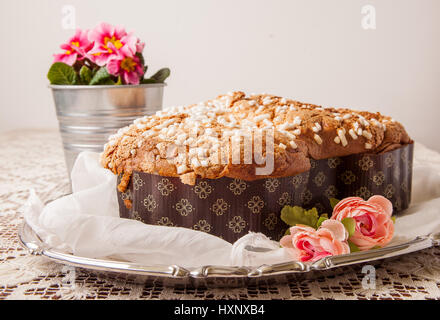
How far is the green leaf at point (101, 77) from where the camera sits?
1.36 m

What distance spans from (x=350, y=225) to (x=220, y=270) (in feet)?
0.76

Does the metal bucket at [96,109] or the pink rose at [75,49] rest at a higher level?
the pink rose at [75,49]

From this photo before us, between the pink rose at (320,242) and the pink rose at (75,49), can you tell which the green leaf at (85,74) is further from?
the pink rose at (320,242)

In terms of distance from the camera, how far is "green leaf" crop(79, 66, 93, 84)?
4.49 ft

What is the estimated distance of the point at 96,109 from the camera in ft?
4.50

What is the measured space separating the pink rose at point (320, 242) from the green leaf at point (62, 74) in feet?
2.88

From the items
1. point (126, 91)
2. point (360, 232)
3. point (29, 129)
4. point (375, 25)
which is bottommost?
point (29, 129)

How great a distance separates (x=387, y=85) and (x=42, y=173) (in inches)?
A: 68.4


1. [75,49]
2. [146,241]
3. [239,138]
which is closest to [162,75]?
[75,49]

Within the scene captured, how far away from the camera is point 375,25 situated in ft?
7.95

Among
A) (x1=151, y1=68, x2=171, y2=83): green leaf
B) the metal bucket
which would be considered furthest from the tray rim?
(x1=151, y1=68, x2=171, y2=83): green leaf

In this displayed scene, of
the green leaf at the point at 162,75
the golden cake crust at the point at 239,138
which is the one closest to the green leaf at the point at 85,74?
the green leaf at the point at 162,75
